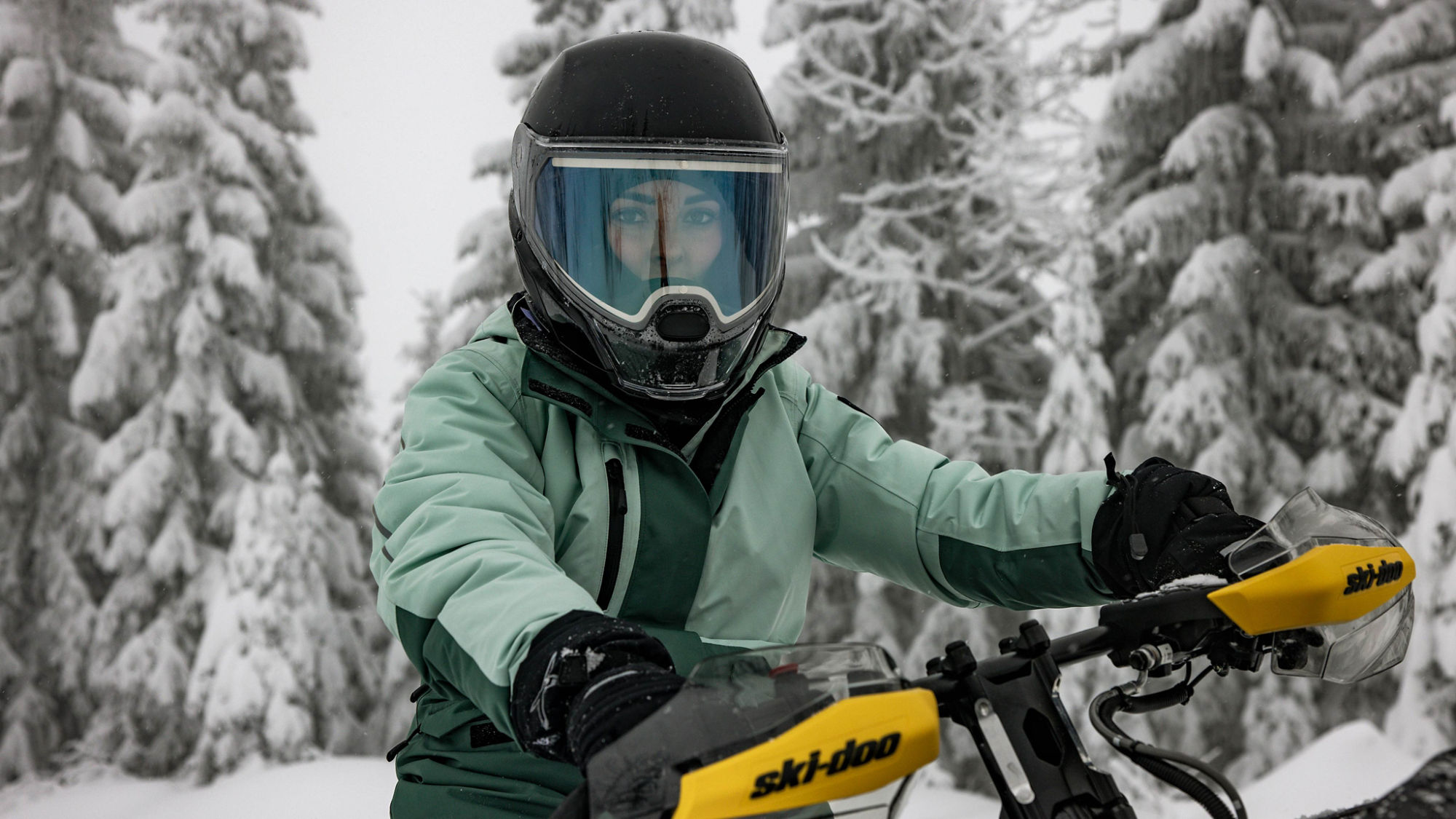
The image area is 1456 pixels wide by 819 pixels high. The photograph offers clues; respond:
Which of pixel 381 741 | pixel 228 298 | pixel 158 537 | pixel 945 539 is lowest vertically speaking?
pixel 381 741

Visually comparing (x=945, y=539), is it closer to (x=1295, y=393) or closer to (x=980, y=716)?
(x=980, y=716)

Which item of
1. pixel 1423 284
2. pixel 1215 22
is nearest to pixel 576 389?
pixel 1215 22

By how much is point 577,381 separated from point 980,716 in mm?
973

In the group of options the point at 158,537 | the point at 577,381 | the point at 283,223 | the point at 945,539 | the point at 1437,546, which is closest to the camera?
the point at 577,381

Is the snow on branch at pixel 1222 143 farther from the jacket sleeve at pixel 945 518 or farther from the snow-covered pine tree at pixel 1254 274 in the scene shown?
the jacket sleeve at pixel 945 518

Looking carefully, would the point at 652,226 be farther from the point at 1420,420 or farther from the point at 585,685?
the point at 1420,420

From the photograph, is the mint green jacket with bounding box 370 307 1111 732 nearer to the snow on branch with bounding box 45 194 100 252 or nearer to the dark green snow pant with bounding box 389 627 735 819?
the dark green snow pant with bounding box 389 627 735 819

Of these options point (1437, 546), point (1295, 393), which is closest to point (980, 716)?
point (1437, 546)

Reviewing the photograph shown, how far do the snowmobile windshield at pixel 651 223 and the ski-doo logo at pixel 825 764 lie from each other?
3.67ft

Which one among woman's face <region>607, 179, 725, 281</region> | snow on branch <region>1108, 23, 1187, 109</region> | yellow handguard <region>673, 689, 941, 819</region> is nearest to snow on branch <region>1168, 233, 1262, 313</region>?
snow on branch <region>1108, 23, 1187, 109</region>

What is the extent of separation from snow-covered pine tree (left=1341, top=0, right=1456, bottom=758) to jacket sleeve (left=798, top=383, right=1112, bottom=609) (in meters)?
9.88

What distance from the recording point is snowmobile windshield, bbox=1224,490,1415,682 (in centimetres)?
150

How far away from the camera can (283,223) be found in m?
12.3

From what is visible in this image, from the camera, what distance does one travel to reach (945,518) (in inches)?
79.7
